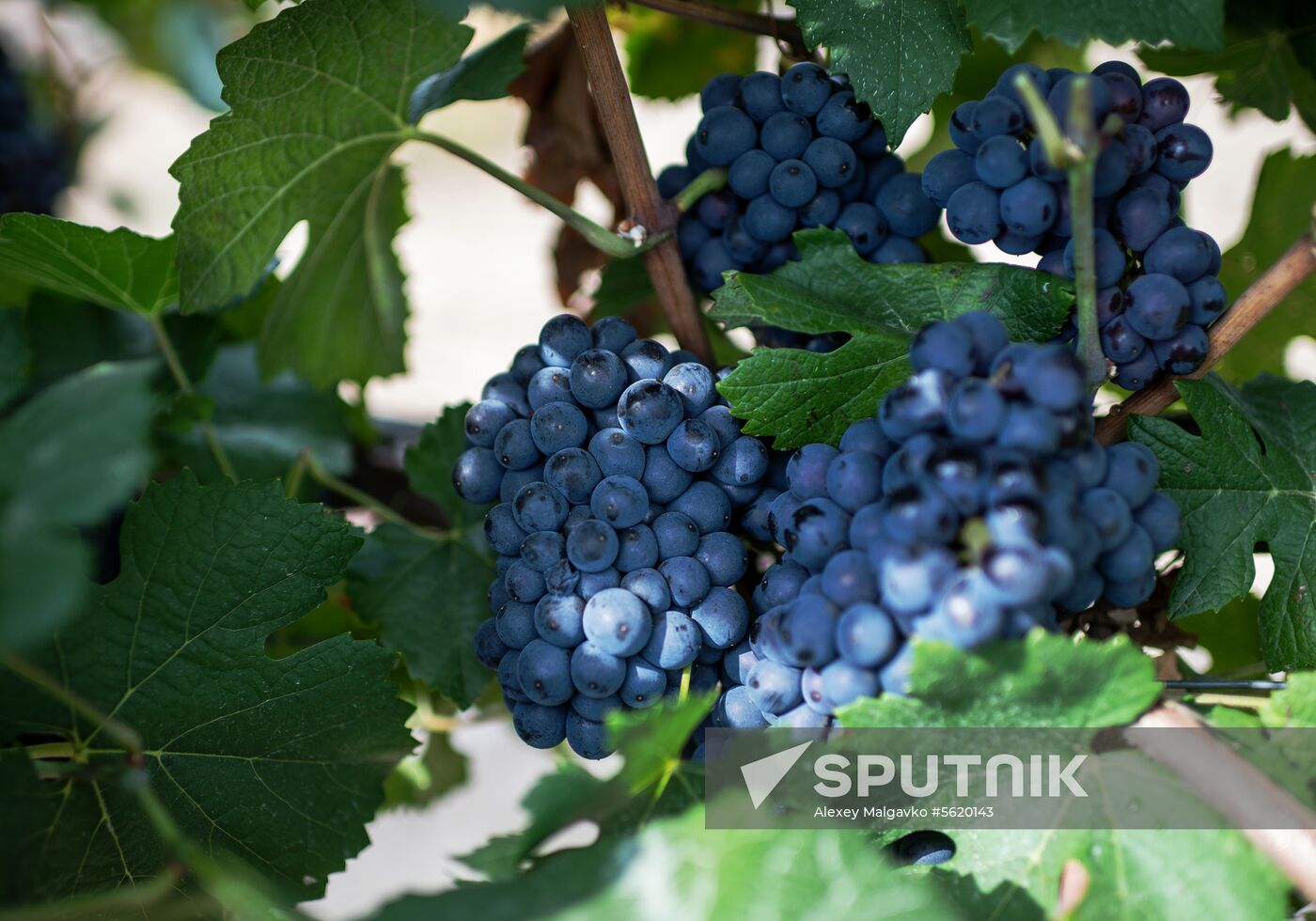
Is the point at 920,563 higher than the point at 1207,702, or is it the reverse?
the point at 920,563

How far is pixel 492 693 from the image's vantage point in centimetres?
102

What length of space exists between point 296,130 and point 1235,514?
0.74 meters

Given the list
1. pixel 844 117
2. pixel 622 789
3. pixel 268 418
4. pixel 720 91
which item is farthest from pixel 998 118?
pixel 268 418

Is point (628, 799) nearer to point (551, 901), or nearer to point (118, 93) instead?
point (551, 901)

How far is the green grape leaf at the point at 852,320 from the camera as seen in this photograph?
27.6 inches

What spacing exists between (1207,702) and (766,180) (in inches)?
18.5

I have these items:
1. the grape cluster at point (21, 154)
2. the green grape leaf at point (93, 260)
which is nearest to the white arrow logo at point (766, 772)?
the green grape leaf at point (93, 260)

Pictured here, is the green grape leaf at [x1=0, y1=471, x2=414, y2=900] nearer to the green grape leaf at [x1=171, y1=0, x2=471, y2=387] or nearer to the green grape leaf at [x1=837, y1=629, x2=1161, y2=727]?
the green grape leaf at [x1=171, y1=0, x2=471, y2=387]

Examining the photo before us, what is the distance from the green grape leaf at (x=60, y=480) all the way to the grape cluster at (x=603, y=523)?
0.27 meters

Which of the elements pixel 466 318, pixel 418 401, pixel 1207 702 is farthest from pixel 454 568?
pixel 466 318

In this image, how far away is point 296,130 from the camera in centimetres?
82

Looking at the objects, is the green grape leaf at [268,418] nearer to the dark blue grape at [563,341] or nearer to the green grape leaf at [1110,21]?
the dark blue grape at [563,341]

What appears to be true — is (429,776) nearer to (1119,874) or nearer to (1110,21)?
(1119,874)

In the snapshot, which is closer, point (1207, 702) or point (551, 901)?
point (551, 901)
